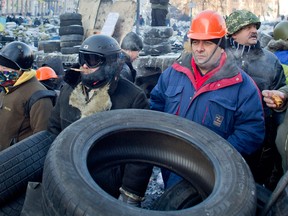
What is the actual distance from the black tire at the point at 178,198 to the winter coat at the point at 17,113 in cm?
152

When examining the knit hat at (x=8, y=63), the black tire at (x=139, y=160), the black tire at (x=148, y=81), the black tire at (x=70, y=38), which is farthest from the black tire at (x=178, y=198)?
the black tire at (x=70, y=38)

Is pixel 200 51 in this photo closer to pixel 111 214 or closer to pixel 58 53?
pixel 111 214

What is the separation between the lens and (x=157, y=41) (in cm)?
1029

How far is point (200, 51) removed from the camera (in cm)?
289

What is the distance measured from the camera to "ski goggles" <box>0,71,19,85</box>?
3.71 metres

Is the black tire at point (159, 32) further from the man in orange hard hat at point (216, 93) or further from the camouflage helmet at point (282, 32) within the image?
the man in orange hard hat at point (216, 93)

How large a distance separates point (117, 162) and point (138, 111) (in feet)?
1.26

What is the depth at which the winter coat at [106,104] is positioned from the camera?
2.89 metres

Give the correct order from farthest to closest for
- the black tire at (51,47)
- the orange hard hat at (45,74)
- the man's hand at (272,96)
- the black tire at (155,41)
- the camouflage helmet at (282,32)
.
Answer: the black tire at (51,47)
the black tire at (155,41)
the orange hard hat at (45,74)
the camouflage helmet at (282,32)
the man's hand at (272,96)

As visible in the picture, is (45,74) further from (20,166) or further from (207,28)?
(207,28)

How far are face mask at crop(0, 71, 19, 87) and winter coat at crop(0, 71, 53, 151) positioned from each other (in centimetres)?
6

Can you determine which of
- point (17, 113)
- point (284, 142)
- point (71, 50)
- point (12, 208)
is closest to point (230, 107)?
point (284, 142)

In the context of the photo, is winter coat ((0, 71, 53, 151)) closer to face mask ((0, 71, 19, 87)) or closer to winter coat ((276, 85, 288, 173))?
face mask ((0, 71, 19, 87))

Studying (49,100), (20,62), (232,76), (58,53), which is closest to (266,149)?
(232,76)
